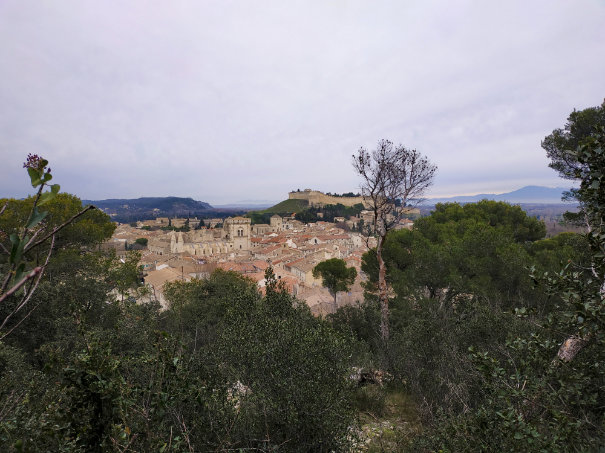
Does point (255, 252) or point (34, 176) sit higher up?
point (34, 176)

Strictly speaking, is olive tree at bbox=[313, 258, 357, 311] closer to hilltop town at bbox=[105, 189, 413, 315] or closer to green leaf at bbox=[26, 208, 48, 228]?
hilltop town at bbox=[105, 189, 413, 315]

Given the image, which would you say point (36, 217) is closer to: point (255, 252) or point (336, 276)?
point (336, 276)

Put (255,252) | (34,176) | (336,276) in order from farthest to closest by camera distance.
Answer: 1. (255,252)
2. (336,276)
3. (34,176)

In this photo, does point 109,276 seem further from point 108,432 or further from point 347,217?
point 347,217

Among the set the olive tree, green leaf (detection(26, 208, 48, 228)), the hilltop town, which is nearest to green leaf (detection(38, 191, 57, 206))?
green leaf (detection(26, 208, 48, 228))

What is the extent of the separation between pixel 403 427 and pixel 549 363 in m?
4.24

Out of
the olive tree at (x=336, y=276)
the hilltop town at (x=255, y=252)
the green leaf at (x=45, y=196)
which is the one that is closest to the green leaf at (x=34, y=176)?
the green leaf at (x=45, y=196)

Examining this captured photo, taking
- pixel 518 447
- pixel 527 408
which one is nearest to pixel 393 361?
pixel 527 408

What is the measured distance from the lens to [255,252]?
A: 52750 millimetres

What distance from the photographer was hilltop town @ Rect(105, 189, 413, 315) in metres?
25.6

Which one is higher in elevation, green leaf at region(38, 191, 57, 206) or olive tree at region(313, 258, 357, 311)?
green leaf at region(38, 191, 57, 206)

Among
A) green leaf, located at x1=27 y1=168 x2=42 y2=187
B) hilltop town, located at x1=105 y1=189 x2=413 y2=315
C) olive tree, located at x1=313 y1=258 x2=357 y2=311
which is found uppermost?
green leaf, located at x1=27 y1=168 x2=42 y2=187

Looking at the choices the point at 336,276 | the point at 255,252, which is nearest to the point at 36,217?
the point at 336,276

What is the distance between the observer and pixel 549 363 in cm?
326
